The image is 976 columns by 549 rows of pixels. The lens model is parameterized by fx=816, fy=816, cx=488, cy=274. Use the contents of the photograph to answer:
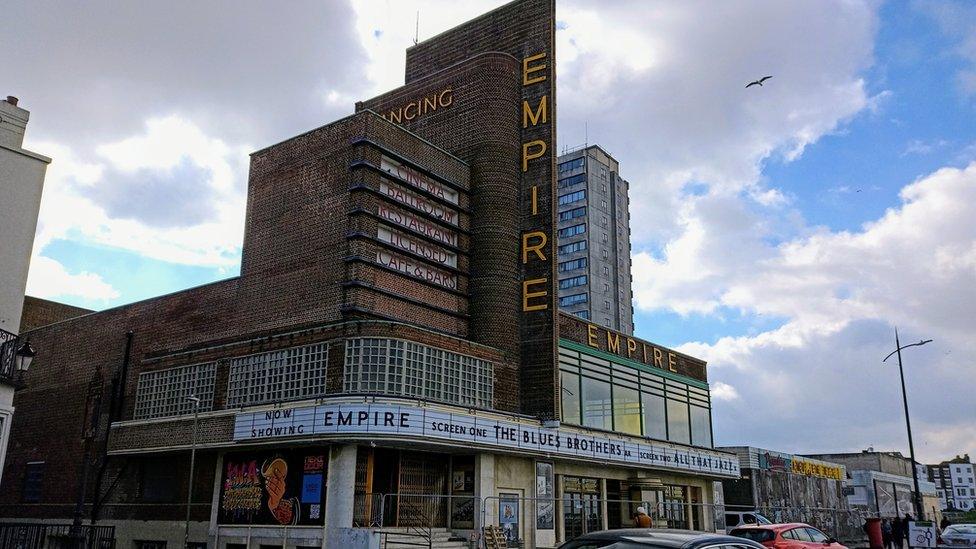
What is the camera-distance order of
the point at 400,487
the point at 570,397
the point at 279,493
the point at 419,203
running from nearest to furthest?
the point at 279,493 → the point at 400,487 → the point at 419,203 → the point at 570,397

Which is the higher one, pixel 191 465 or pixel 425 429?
pixel 425 429

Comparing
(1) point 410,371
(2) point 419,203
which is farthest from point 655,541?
(2) point 419,203

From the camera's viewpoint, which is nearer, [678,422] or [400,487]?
[400,487]

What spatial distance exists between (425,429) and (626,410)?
548 inches

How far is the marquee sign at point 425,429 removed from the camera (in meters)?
24.8

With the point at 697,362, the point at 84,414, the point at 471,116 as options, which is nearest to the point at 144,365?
the point at 84,414

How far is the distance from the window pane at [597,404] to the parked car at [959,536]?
12988 millimetres

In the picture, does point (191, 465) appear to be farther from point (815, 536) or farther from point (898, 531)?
point (898, 531)

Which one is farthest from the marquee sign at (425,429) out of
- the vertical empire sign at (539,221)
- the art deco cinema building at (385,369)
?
the vertical empire sign at (539,221)

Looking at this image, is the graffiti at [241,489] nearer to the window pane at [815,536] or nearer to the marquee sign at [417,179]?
the marquee sign at [417,179]

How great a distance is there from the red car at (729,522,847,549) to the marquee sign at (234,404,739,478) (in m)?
9.52

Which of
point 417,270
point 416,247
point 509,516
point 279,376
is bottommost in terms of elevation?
point 509,516

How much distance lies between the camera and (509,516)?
28938 millimetres

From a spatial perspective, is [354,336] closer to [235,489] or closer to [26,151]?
[235,489]
